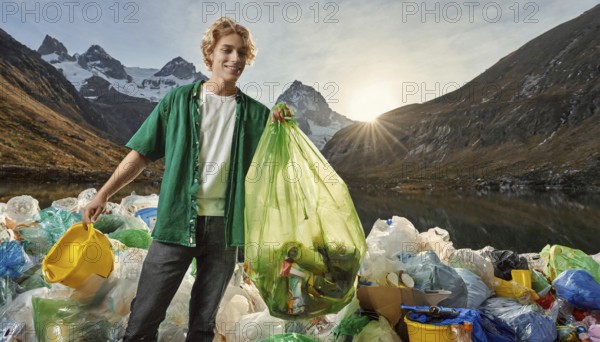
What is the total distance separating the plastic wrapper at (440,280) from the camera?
328 cm

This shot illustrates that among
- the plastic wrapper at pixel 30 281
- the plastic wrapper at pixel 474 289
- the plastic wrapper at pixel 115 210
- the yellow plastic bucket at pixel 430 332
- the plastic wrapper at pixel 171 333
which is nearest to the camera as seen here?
the yellow plastic bucket at pixel 430 332

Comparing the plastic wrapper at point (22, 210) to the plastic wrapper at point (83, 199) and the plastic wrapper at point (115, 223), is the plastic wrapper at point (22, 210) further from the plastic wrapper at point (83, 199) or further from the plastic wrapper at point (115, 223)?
the plastic wrapper at point (115, 223)

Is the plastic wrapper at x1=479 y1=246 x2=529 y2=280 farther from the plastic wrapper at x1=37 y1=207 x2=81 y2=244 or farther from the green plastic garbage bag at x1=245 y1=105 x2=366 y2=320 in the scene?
the plastic wrapper at x1=37 y1=207 x2=81 y2=244

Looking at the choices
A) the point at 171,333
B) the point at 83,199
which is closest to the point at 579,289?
the point at 171,333

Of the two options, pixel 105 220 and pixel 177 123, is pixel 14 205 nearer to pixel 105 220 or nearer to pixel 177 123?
pixel 105 220

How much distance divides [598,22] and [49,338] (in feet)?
382

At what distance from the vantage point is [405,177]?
7025 cm

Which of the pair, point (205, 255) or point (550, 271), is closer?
point (205, 255)

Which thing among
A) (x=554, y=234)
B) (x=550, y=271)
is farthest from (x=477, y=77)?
(x=550, y=271)

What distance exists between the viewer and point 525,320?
128 inches

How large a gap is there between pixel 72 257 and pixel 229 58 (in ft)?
4.98

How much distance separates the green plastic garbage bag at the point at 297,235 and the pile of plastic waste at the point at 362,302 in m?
0.60

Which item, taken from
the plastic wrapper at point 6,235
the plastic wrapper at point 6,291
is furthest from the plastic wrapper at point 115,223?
the plastic wrapper at point 6,291

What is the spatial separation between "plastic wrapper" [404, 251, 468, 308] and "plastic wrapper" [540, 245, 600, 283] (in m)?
1.98
